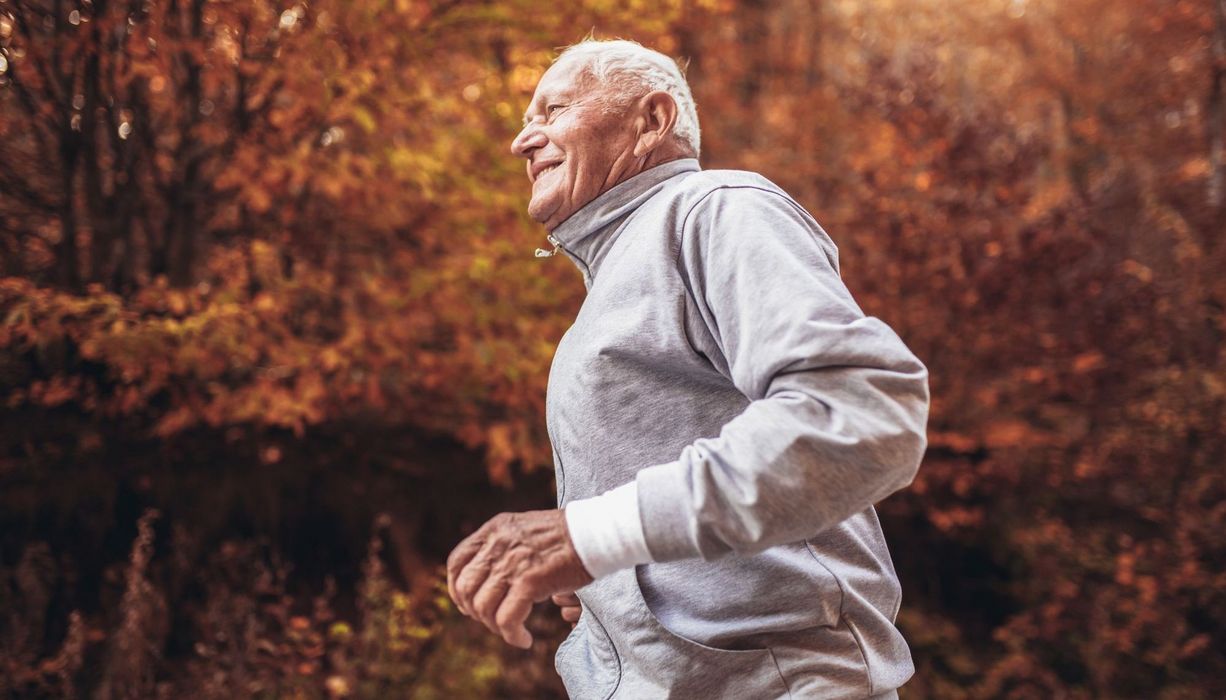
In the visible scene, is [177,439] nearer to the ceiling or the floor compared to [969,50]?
nearer to the floor

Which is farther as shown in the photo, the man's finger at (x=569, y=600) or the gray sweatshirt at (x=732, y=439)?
the man's finger at (x=569, y=600)

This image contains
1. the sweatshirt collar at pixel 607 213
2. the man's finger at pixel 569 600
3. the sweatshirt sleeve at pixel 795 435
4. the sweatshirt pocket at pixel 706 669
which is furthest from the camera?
the man's finger at pixel 569 600

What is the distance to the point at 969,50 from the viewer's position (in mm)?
13727

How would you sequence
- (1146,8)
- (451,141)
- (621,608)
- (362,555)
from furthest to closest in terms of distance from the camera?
1. (1146,8)
2. (362,555)
3. (451,141)
4. (621,608)

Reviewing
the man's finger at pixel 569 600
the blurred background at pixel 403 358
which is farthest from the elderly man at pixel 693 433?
the blurred background at pixel 403 358

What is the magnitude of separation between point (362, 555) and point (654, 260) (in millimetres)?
5072

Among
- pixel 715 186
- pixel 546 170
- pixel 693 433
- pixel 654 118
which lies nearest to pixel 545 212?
pixel 546 170

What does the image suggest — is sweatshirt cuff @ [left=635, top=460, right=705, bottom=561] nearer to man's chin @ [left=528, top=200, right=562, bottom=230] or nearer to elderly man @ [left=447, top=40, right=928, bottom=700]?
elderly man @ [left=447, top=40, right=928, bottom=700]

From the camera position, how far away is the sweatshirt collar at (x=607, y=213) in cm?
145

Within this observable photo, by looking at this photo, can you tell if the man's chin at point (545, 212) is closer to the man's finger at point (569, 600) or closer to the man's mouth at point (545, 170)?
the man's mouth at point (545, 170)

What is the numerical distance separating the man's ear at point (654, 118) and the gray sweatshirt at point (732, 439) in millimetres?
56

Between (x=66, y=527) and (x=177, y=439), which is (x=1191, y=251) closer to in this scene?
(x=177, y=439)

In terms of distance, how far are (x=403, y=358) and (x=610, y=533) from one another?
158 inches

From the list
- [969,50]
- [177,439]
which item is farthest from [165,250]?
[969,50]
